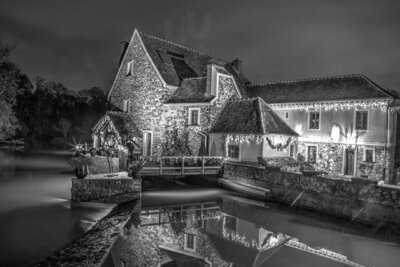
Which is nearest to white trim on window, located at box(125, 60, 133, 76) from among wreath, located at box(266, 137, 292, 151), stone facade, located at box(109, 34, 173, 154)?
stone facade, located at box(109, 34, 173, 154)

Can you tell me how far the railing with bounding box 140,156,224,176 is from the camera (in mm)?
20375

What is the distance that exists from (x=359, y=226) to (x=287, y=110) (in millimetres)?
14385

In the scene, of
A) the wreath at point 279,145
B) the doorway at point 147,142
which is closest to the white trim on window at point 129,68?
the doorway at point 147,142

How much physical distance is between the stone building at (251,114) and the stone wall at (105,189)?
8629 millimetres

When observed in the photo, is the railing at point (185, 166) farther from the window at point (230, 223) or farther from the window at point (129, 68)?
the window at point (129, 68)

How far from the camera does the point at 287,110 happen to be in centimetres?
2747

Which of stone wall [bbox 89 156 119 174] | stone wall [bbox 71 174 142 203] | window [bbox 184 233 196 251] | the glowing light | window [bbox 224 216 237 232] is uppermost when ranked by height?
the glowing light

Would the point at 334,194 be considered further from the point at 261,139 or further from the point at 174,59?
the point at 174,59

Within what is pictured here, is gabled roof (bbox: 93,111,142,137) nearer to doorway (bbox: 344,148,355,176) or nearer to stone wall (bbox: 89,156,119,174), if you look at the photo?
stone wall (bbox: 89,156,119,174)

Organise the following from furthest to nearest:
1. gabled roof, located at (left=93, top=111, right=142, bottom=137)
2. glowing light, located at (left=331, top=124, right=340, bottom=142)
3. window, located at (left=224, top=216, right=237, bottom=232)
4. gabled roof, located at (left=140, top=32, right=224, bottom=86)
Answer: gabled roof, located at (left=140, top=32, right=224, bottom=86) < gabled roof, located at (left=93, top=111, right=142, bottom=137) < glowing light, located at (left=331, top=124, right=340, bottom=142) < window, located at (left=224, top=216, right=237, bottom=232)

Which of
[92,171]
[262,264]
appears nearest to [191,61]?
[92,171]

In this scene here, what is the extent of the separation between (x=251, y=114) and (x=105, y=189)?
12038mm

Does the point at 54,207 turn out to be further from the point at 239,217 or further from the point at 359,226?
the point at 359,226

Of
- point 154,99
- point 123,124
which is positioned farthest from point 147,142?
point 154,99
